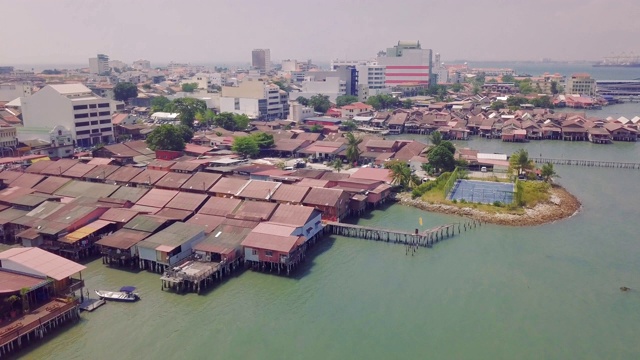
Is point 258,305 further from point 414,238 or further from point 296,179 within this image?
point 296,179

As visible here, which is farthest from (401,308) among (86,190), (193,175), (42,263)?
(86,190)

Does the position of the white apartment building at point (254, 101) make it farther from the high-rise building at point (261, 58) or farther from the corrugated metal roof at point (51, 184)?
the high-rise building at point (261, 58)

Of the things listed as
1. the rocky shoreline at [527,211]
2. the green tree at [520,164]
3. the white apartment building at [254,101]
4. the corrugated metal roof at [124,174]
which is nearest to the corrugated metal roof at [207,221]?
the corrugated metal roof at [124,174]

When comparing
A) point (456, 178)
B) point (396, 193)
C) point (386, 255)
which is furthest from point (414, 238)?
point (456, 178)

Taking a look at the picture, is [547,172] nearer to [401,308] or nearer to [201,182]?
[401,308]

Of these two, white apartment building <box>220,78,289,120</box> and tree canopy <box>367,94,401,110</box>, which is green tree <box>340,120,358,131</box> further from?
tree canopy <box>367,94,401,110</box>

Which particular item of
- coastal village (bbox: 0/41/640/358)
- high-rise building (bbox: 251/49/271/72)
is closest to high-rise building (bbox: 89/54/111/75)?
high-rise building (bbox: 251/49/271/72)
